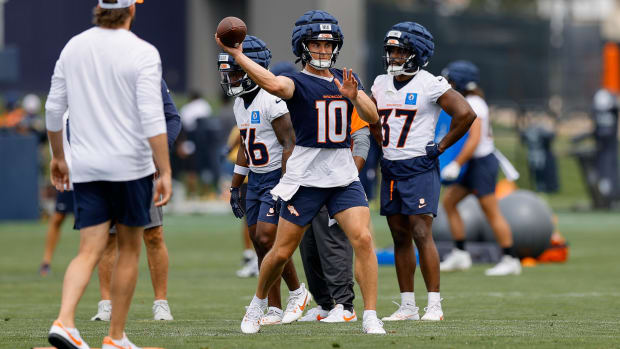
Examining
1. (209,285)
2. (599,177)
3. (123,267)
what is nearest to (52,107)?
(123,267)

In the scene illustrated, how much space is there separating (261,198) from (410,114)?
1.29 m

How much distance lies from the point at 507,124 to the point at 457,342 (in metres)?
25.2

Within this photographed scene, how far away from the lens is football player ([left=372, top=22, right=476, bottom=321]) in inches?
355

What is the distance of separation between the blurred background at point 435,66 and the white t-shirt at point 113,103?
1735 cm

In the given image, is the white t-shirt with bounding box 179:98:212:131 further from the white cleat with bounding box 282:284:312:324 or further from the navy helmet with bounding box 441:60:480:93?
the white cleat with bounding box 282:284:312:324

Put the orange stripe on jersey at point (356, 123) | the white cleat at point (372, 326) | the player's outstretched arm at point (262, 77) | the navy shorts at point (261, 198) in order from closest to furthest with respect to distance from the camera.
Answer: the player's outstretched arm at point (262, 77)
the white cleat at point (372, 326)
the orange stripe on jersey at point (356, 123)
the navy shorts at point (261, 198)

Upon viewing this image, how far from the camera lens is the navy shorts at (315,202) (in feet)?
25.7

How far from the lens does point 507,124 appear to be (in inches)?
1261

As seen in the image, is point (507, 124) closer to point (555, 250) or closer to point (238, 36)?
point (555, 250)

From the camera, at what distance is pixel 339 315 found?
884 centimetres

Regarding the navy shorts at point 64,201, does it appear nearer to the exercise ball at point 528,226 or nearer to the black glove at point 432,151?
the black glove at point 432,151

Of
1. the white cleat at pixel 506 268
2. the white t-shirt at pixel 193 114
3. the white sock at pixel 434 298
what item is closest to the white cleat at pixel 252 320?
the white sock at pixel 434 298

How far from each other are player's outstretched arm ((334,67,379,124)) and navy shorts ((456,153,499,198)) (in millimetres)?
5533

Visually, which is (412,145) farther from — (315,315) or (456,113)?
(315,315)
